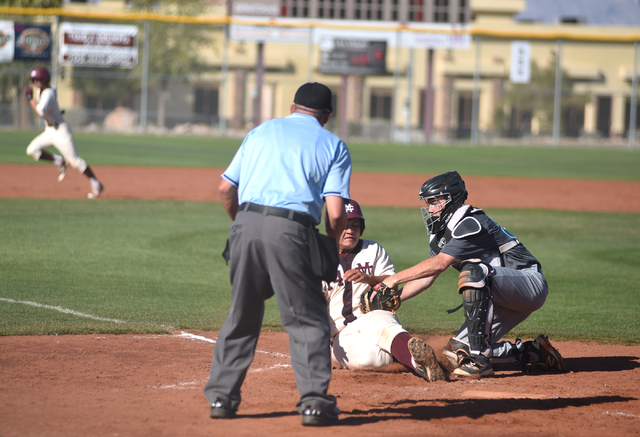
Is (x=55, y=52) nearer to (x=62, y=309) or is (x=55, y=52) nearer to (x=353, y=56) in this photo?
(x=353, y=56)

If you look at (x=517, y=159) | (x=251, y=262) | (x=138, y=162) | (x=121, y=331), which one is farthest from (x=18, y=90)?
(x=251, y=262)

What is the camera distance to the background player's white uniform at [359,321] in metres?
5.37

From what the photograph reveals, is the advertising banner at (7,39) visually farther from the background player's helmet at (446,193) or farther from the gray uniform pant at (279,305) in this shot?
the gray uniform pant at (279,305)

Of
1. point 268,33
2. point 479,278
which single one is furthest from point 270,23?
point 479,278

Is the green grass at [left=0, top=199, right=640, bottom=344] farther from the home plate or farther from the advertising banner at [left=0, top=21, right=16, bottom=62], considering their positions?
the advertising banner at [left=0, top=21, right=16, bottom=62]

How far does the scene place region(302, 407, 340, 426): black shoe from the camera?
3.93 meters

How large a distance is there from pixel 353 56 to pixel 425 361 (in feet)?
114

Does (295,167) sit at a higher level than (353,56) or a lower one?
A: lower

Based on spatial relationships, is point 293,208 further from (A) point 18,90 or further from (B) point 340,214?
(A) point 18,90

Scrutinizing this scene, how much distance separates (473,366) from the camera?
5355 mm

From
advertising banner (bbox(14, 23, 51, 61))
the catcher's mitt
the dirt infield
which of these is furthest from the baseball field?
advertising banner (bbox(14, 23, 51, 61))

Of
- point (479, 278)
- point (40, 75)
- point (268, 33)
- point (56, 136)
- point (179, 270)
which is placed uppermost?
point (268, 33)

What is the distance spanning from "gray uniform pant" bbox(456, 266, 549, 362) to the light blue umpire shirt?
6.18 feet

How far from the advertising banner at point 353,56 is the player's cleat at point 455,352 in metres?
33.5
